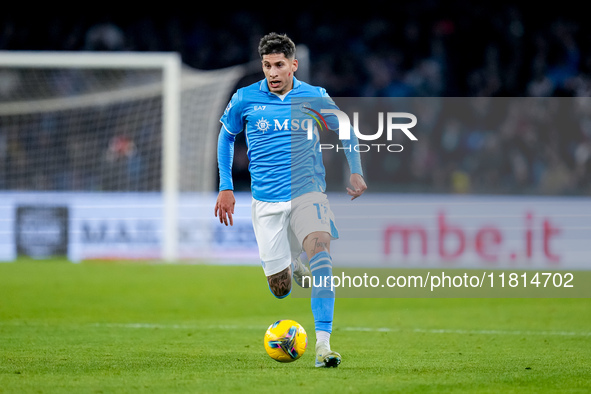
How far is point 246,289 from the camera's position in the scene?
12312 millimetres

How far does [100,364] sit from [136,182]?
11.8 meters

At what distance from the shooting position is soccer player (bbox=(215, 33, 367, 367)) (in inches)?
244

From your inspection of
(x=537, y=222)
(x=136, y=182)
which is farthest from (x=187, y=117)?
(x=537, y=222)

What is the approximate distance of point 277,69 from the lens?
6.29 meters

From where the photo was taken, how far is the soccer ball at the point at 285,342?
19.4 ft

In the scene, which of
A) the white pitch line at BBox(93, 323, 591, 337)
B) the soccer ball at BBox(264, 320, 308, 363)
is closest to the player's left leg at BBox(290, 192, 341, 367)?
the soccer ball at BBox(264, 320, 308, 363)

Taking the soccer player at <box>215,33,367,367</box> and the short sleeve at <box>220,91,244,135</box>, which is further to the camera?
the short sleeve at <box>220,91,244,135</box>

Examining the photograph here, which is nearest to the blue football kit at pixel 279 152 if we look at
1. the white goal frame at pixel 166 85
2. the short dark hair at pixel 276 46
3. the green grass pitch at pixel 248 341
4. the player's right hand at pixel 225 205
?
the player's right hand at pixel 225 205

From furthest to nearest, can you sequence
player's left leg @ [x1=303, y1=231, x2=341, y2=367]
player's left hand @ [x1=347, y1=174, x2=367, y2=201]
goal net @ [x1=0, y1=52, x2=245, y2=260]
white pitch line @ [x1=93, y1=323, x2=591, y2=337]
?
goal net @ [x1=0, y1=52, x2=245, y2=260] → white pitch line @ [x1=93, y1=323, x2=591, y2=337] → player's left hand @ [x1=347, y1=174, x2=367, y2=201] → player's left leg @ [x1=303, y1=231, x2=341, y2=367]

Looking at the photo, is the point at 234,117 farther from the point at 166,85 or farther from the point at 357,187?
the point at 166,85

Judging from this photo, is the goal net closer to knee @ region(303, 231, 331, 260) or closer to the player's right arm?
the player's right arm

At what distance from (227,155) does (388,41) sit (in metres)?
16.4

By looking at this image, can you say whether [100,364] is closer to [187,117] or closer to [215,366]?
[215,366]

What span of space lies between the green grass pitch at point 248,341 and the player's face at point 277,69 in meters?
1.89
